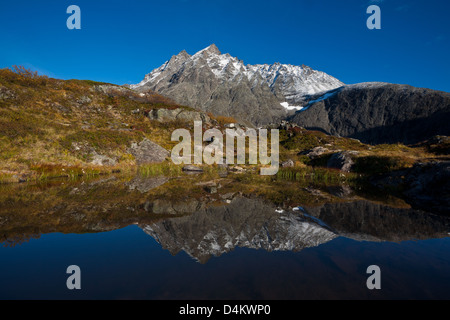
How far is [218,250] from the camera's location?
19.2 feet

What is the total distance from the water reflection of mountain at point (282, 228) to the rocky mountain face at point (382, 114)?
11083 centimetres

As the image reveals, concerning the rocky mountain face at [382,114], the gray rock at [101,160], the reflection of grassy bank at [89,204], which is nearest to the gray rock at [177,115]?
the gray rock at [101,160]

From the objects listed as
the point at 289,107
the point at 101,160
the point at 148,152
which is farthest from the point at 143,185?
the point at 289,107

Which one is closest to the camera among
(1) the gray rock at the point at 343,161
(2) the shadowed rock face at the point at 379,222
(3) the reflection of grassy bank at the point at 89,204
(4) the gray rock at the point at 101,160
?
(2) the shadowed rock face at the point at 379,222

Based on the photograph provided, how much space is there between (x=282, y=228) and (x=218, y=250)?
2.78 metres

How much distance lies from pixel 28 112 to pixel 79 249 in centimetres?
3097

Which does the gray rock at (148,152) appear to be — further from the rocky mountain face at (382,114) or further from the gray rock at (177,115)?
the rocky mountain face at (382,114)

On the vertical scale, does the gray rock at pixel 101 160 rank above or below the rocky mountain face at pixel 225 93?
below

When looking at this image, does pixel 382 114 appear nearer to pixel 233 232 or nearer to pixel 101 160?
pixel 101 160

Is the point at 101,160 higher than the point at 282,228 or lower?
higher

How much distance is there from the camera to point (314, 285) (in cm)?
421

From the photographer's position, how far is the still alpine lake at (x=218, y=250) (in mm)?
4078
